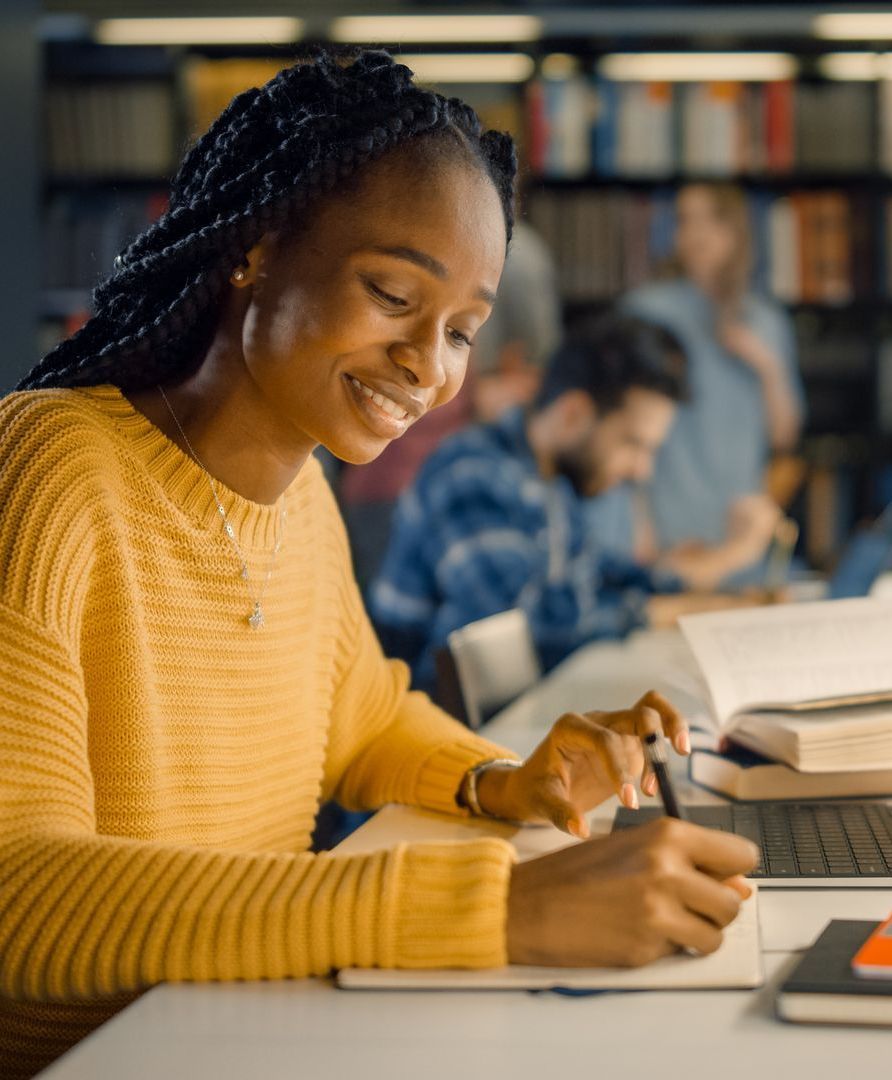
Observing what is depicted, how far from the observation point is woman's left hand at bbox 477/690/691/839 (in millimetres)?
984

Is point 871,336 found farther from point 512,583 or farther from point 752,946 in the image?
point 752,946

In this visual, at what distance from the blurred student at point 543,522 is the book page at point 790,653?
1.08 metres

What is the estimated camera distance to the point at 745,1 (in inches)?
148

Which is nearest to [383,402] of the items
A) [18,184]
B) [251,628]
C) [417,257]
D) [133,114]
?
[417,257]

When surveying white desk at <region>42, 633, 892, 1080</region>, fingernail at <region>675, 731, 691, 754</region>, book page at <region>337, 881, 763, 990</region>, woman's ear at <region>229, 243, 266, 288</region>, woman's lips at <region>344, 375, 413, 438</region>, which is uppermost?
woman's ear at <region>229, 243, 266, 288</region>

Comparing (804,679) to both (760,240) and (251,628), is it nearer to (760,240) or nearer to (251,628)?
Answer: (251,628)

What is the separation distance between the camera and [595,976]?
733 mm

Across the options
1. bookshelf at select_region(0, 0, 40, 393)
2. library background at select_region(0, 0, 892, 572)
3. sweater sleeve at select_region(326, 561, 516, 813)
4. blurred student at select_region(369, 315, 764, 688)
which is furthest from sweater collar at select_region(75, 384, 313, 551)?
library background at select_region(0, 0, 892, 572)

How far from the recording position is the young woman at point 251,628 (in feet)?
2.45

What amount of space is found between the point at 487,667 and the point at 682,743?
805 mm

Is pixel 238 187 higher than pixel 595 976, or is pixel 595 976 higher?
pixel 238 187

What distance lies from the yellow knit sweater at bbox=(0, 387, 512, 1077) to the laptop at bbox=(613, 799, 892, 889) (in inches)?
9.1

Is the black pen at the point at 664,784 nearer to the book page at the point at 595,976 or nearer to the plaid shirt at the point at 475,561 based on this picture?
the book page at the point at 595,976

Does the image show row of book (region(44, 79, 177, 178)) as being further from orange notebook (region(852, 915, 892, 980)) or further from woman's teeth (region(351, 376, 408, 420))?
orange notebook (region(852, 915, 892, 980))
